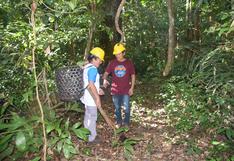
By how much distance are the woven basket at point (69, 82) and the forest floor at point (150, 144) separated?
34.0 inches

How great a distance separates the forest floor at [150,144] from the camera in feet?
18.1

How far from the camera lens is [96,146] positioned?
5.84 meters

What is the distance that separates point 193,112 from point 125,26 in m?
6.24

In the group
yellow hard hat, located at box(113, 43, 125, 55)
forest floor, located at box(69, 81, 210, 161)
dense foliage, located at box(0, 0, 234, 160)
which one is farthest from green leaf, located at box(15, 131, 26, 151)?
yellow hard hat, located at box(113, 43, 125, 55)

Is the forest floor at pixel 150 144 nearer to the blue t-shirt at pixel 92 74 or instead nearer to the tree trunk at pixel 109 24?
the blue t-shirt at pixel 92 74

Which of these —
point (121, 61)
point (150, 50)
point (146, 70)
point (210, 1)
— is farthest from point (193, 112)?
point (150, 50)

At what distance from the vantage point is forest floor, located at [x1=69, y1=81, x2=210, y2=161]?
5.53 m

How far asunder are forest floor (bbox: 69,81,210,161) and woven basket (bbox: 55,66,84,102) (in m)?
0.86

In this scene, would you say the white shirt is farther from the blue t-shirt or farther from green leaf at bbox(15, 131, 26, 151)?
green leaf at bbox(15, 131, 26, 151)

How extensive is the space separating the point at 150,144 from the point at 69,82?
1724mm

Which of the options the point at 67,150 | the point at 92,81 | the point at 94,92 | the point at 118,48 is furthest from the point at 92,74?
the point at 67,150

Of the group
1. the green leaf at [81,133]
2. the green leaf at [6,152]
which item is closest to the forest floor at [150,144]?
the green leaf at [81,133]

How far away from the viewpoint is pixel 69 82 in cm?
509

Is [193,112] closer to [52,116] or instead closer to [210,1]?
[52,116]
